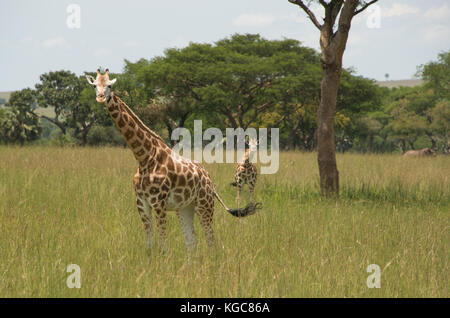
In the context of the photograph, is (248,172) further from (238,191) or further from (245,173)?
(238,191)

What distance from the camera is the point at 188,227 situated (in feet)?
14.0

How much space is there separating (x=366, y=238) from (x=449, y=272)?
1.21m

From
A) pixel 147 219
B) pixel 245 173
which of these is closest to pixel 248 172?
pixel 245 173

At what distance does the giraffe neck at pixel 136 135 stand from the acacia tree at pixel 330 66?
5.87 meters

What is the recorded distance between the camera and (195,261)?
3957 millimetres

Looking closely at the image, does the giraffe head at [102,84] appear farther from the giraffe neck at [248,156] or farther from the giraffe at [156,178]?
the giraffe neck at [248,156]

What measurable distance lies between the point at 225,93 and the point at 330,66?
17.5 meters

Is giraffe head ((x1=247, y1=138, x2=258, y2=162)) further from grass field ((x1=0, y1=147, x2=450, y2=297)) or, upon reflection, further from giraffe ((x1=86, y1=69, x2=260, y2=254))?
giraffe ((x1=86, y1=69, x2=260, y2=254))

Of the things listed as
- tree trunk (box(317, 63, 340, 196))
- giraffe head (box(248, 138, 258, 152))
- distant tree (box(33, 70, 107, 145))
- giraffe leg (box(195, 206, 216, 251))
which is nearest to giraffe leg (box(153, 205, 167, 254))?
giraffe leg (box(195, 206, 216, 251))

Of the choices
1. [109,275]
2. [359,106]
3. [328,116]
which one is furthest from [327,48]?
[359,106]

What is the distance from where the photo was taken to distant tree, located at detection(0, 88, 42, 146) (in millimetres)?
36188

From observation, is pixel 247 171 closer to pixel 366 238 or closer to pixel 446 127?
pixel 366 238

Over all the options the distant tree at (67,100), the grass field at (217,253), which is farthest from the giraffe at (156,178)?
the distant tree at (67,100)

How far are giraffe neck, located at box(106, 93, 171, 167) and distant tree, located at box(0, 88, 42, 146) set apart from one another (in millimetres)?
33760
